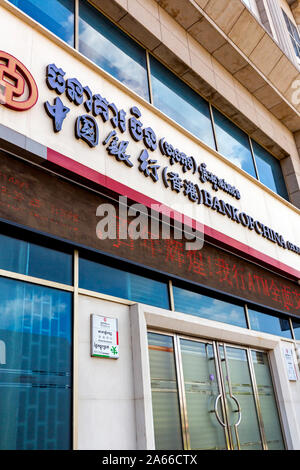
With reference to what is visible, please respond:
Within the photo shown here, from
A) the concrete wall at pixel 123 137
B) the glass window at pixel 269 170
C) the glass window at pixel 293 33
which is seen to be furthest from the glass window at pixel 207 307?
the glass window at pixel 293 33

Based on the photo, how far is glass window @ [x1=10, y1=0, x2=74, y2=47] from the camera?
591cm

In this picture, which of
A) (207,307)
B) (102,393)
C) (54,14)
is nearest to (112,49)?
(54,14)

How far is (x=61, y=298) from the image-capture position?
4.75 metres

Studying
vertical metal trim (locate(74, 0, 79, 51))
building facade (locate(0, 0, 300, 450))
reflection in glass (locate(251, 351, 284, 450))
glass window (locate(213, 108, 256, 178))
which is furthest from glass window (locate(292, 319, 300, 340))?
vertical metal trim (locate(74, 0, 79, 51))

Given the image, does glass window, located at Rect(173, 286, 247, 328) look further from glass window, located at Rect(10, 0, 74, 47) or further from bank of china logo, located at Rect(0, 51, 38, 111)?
glass window, located at Rect(10, 0, 74, 47)

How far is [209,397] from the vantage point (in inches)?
237

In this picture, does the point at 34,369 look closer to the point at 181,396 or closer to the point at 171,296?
the point at 181,396

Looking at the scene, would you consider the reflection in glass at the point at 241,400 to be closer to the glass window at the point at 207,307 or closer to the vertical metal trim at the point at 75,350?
the glass window at the point at 207,307

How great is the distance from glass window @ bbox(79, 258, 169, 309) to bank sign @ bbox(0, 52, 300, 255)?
5.23ft

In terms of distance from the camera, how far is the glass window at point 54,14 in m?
5.91

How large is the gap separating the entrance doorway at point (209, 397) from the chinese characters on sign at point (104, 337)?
0.71m

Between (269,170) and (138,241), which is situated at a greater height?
(269,170)

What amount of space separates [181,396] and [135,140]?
3.88m
